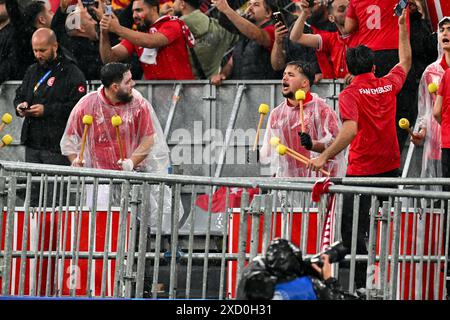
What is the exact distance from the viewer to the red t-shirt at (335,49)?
46.2 feet

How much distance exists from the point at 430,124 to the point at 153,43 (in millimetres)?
3062

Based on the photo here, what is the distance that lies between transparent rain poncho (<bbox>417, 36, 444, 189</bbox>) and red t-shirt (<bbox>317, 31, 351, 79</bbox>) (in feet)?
3.57

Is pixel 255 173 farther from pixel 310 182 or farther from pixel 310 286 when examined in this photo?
pixel 310 286

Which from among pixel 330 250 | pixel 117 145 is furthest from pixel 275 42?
pixel 330 250

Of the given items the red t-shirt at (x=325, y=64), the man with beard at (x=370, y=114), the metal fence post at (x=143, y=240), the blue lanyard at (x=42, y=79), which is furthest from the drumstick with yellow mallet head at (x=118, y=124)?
the metal fence post at (x=143, y=240)

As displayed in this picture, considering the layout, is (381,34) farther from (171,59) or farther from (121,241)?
(121,241)

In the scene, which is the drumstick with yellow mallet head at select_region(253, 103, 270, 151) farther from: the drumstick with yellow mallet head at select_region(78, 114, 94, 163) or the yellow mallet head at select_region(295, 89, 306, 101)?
the drumstick with yellow mallet head at select_region(78, 114, 94, 163)

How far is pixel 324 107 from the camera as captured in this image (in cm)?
1297

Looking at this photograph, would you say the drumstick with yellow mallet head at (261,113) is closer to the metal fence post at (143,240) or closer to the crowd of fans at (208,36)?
the crowd of fans at (208,36)

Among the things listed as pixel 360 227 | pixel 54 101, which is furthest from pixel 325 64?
pixel 360 227

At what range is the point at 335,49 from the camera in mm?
14141

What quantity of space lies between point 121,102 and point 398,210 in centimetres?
445

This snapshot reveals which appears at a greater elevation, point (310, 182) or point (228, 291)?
point (310, 182)

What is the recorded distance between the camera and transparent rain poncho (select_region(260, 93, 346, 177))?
12867 millimetres
